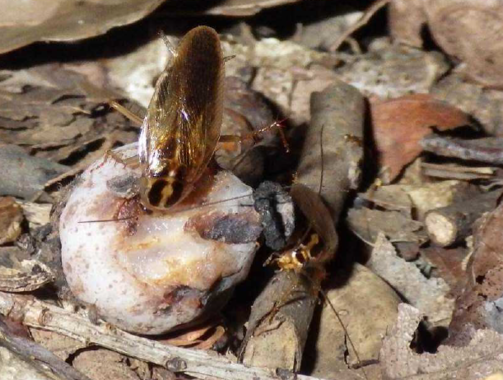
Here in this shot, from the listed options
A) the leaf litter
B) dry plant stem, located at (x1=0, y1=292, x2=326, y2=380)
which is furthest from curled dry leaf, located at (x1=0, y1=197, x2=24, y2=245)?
dry plant stem, located at (x1=0, y1=292, x2=326, y2=380)

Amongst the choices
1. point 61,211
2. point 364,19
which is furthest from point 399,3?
point 61,211

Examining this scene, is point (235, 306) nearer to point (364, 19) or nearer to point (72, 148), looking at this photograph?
point (72, 148)

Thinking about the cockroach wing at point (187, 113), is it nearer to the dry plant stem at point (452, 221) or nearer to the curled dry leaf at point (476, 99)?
the dry plant stem at point (452, 221)

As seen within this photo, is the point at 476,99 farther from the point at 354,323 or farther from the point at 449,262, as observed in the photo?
the point at 354,323

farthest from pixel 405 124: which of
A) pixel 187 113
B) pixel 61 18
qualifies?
pixel 61 18

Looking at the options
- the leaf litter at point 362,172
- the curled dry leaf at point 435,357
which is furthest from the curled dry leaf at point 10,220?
the curled dry leaf at point 435,357
